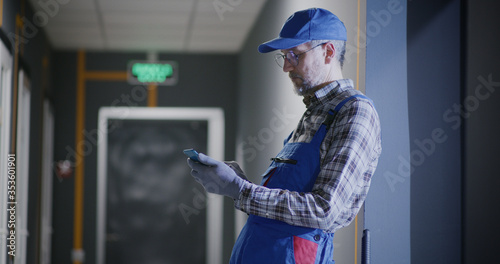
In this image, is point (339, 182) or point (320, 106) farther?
point (320, 106)

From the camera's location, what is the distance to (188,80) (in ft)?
20.3

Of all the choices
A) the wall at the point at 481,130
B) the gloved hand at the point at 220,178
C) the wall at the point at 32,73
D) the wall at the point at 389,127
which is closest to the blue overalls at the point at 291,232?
the gloved hand at the point at 220,178

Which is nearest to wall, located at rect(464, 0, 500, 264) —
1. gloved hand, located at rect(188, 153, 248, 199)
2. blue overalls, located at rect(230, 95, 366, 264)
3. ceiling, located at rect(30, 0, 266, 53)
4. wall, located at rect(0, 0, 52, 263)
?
blue overalls, located at rect(230, 95, 366, 264)

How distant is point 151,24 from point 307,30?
142 inches

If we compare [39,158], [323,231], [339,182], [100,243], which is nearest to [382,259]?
[323,231]

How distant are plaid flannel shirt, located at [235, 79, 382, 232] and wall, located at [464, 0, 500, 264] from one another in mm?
640

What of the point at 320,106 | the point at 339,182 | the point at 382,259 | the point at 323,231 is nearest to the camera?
the point at 339,182

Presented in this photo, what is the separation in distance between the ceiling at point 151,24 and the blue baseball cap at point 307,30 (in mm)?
2755

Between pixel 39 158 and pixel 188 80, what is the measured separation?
6.02ft

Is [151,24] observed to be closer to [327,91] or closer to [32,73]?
[32,73]

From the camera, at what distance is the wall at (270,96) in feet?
7.58

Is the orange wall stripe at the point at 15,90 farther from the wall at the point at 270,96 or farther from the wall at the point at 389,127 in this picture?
the wall at the point at 389,127

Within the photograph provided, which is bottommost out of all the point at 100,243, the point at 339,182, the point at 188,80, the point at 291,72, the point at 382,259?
the point at 100,243

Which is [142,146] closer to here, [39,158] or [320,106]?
[39,158]
